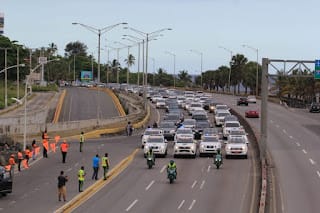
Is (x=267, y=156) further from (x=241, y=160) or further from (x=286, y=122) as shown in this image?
(x=286, y=122)

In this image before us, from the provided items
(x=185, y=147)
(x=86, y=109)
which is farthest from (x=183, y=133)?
(x=86, y=109)

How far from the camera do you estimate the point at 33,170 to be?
3647 cm

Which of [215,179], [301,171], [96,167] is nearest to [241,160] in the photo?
[301,171]

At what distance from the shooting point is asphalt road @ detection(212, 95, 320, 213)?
2736cm

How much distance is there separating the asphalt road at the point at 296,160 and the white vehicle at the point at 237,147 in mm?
1892

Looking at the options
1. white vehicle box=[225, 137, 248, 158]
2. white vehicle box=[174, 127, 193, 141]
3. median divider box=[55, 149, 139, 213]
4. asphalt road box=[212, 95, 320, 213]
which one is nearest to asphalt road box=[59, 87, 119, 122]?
asphalt road box=[212, 95, 320, 213]

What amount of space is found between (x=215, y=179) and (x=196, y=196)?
5.05 metres

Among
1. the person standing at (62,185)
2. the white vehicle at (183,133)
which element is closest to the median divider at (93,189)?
the person standing at (62,185)

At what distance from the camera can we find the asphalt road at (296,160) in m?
27.4

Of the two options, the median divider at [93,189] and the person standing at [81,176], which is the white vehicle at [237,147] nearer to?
the median divider at [93,189]

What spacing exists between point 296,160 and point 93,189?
50.4ft

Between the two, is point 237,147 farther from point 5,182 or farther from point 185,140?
point 5,182

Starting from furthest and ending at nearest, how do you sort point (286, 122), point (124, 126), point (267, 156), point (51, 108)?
point (51, 108), point (286, 122), point (124, 126), point (267, 156)

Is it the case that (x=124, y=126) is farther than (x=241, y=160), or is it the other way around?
(x=124, y=126)
